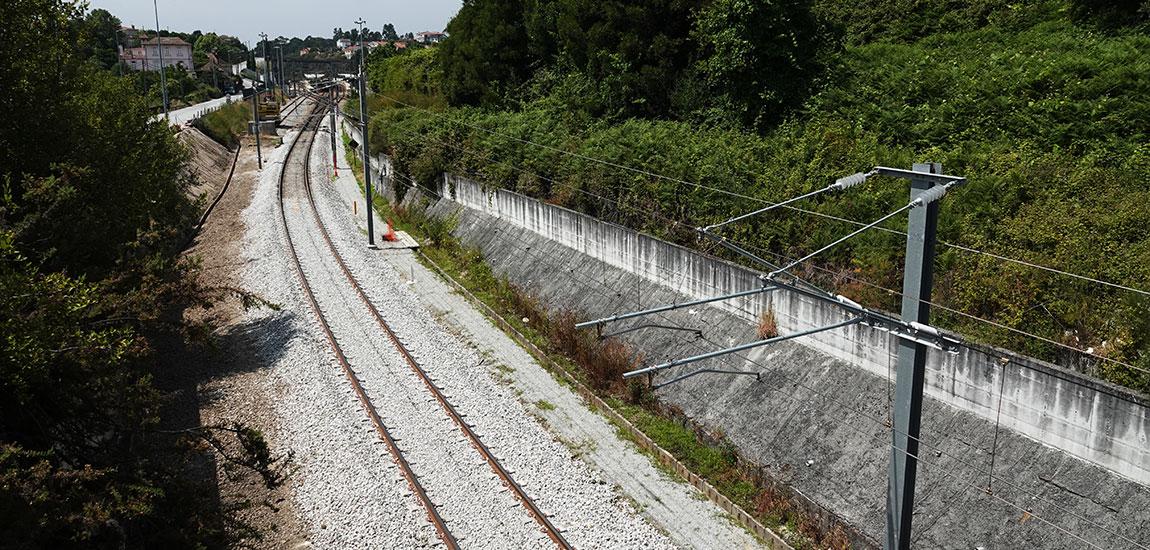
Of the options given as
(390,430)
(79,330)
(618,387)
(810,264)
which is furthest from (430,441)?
(810,264)

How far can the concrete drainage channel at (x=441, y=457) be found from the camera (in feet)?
41.6


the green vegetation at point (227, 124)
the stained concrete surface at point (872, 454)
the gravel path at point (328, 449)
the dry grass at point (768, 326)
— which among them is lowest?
the gravel path at point (328, 449)

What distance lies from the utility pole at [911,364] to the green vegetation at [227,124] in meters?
58.1

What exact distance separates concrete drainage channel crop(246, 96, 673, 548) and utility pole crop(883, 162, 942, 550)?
470 cm

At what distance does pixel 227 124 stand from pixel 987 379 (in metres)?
62.0

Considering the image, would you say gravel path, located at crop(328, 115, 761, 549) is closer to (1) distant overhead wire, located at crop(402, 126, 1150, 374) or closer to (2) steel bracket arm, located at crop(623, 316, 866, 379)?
(2) steel bracket arm, located at crop(623, 316, 866, 379)

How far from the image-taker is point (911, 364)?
25.7 feet

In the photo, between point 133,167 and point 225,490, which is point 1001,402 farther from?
point 133,167

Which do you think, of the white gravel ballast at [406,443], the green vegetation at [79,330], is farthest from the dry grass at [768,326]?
the green vegetation at [79,330]

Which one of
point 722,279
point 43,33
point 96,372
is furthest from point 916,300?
point 43,33

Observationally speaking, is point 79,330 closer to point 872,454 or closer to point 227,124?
point 872,454

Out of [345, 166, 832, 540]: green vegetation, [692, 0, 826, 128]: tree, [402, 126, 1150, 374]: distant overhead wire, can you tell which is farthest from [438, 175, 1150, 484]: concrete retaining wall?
[692, 0, 826, 128]: tree

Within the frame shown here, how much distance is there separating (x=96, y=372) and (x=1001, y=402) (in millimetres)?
12840

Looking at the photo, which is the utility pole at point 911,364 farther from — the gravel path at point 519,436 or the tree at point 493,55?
the tree at point 493,55
